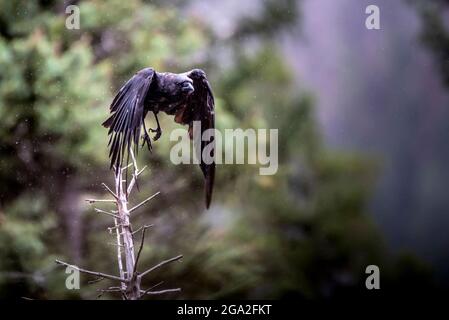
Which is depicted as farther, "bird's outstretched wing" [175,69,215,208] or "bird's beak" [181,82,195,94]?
"bird's outstretched wing" [175,69,215,208]

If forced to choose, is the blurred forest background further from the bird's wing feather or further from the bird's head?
the bird's head

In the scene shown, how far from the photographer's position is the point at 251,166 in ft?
13.1

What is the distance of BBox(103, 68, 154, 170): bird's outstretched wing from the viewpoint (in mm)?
1776

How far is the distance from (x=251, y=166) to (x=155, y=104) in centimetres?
210

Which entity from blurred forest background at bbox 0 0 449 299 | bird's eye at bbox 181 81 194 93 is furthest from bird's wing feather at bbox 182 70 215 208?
blurred forest background at bbox 0 0 449 299

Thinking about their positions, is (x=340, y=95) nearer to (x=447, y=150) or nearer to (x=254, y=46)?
(x=254, y=46)

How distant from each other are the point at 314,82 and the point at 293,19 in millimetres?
495

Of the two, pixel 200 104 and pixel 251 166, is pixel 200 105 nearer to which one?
pixel 200 104

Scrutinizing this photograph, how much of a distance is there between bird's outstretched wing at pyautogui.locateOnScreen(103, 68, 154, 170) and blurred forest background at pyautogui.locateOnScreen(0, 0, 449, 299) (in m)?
1.17

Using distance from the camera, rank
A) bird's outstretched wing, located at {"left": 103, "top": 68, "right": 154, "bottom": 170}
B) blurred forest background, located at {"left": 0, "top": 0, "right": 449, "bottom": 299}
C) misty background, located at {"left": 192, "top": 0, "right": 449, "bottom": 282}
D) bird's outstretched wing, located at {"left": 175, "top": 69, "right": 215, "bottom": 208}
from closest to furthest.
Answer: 1. bird's outstretched wing, located at {"left": 103, "top": 68, "right": 154, "bottom": 170}
2. bird's outstretched wing, located at {"left": 175, "top": 69, "right": 215, "bottom": 208}
3. blurred forest background, located at {"left": 0, "top": 0, "right": 449, "bottom": 299}
4. misty background, located at {"left": 192, "top": 0, "right": 449, "bottom": 282}

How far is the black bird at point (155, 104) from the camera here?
179 cm

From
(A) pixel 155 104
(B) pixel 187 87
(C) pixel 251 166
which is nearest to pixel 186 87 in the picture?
(B) pixel 187 87

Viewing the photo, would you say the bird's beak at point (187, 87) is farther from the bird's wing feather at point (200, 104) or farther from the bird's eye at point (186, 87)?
the bird's wing feather at point (200, 104)

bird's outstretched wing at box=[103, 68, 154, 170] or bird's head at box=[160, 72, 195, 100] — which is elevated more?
bird's head at box=[160, 72, 195, 100]
